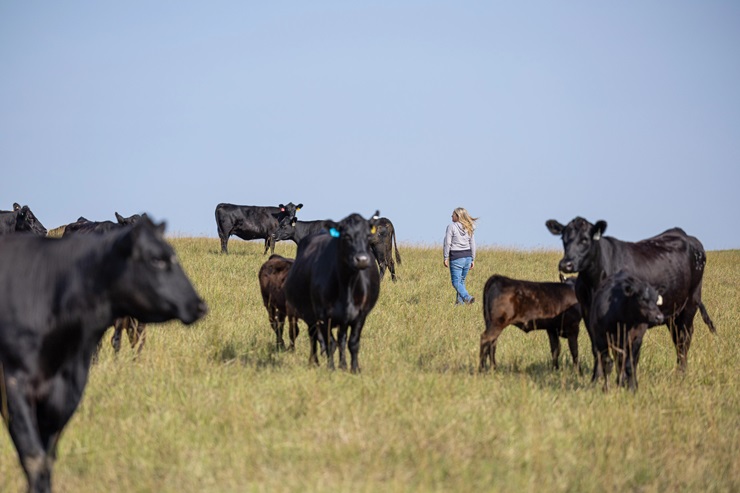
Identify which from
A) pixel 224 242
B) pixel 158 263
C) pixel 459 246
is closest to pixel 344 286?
pixel 158 263

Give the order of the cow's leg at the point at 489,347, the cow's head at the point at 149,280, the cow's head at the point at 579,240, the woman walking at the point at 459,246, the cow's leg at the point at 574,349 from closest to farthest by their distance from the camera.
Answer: the cow's head at the point at 149,280 < the cow's head at the point at 579,240 < the cow's leg at the point at 489,347 < the cow's leg at the point at 574,349 < the woman walking at the point at 459,246

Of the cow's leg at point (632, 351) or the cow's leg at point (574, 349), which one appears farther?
the cow's leg at point (574, 349)

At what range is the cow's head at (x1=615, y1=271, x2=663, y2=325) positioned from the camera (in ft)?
27.9

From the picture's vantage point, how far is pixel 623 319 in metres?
8.71

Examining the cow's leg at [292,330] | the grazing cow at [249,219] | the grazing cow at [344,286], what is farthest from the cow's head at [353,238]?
the grazing cow at [249,219]

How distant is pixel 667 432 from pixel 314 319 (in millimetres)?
4251

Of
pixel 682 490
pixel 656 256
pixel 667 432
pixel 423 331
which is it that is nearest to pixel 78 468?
pixel 682 490

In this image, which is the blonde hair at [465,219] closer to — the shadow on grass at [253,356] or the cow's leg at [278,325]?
the cow's leg at [278,325]

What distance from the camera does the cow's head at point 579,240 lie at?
374 inches

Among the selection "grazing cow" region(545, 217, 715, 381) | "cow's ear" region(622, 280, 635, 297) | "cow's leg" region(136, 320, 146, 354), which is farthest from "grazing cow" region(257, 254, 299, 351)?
"cow's ear" region(622, 280, 635, 297)

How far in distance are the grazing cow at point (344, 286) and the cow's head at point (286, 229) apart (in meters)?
20.5

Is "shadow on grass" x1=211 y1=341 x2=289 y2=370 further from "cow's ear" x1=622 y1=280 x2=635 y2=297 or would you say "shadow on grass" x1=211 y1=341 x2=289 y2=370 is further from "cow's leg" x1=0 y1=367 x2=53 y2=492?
"cow's leg" x1=0 y1=367 x2=53 y2=492

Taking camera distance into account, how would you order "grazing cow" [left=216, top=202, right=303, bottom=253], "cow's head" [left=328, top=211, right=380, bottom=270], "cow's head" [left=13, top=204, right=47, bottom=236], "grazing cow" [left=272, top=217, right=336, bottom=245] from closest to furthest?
"cow's head" [left=328, top=211, right=380, bottom=270] < "cow's head" [left=13, top=204, right=47, bottom=236] < "grazing cow" [left=272, top=217, right=336, bottom=245] < "grazing cow" [left=216, top=202, right=303, bottom=253]

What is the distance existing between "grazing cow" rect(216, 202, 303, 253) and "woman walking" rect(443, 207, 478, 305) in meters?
15.4
